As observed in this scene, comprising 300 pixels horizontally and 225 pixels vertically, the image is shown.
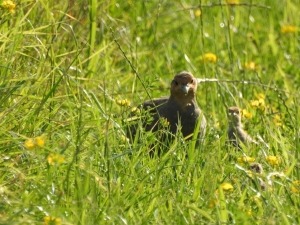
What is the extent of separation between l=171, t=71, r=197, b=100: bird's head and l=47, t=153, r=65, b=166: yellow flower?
2551 millimetres

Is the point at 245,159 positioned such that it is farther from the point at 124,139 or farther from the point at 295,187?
the point at 124,139

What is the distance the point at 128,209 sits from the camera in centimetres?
620

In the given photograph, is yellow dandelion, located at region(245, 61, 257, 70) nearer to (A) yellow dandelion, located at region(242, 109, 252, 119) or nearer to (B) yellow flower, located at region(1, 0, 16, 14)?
(A) yellow dandelion, located at region(242, 109, 252, 119)

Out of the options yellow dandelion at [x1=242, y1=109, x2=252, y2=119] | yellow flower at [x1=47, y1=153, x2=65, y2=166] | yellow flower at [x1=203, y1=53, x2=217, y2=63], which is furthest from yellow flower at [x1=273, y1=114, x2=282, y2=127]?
yellow flower at [x1=47, y1=153, x2=65, y2=166]

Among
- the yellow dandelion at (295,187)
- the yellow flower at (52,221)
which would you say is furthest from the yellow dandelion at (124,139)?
the yellow flower at (52,221)

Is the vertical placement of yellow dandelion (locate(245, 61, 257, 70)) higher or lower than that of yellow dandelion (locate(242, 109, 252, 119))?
higher

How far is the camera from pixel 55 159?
19.5ft

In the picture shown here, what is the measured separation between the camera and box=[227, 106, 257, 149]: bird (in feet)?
26.5

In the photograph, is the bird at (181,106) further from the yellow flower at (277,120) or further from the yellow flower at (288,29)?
the yellow flower at (288,29)

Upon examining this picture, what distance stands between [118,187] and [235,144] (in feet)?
6.66

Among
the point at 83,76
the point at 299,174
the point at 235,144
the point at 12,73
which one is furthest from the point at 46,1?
the point at 299,174

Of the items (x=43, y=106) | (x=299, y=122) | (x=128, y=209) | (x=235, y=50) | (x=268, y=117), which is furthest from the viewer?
(x=235, y=50)

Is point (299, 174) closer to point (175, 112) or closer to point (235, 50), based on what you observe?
point (175, 112)

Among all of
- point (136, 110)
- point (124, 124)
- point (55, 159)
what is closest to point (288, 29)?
point (136, 110)
